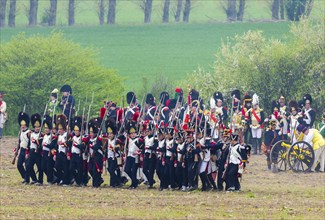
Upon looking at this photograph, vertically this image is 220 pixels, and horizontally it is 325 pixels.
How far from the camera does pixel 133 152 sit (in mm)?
31672

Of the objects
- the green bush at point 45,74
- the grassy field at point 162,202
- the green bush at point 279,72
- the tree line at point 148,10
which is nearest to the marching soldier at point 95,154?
the grassy field at point 162,202

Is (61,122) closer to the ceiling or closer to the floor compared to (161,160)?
closer to the ceiling

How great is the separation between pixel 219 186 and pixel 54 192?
3.73m

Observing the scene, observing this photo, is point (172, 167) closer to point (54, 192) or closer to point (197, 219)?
point (54, 192)

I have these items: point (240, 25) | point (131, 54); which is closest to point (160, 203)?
point (131, 54)

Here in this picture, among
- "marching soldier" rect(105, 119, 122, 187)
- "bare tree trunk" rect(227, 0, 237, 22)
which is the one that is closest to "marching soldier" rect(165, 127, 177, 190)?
"marching soldier" rect(105, 119, 122, 187)

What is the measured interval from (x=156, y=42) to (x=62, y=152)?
5210 cm

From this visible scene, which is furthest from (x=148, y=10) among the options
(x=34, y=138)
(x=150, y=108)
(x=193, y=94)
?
(x=34, y=138)

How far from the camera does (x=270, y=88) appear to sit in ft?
159

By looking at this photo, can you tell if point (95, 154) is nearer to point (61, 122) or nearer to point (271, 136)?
point (61, 122)

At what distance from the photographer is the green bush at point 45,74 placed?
165ft

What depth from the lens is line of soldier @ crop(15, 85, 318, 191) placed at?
30.9 meters

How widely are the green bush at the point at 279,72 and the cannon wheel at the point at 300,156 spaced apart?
35.3 ft

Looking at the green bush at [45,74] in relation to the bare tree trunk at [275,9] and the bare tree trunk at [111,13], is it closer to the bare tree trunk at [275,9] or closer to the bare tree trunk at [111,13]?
the bare tree trunk at [111,13]
